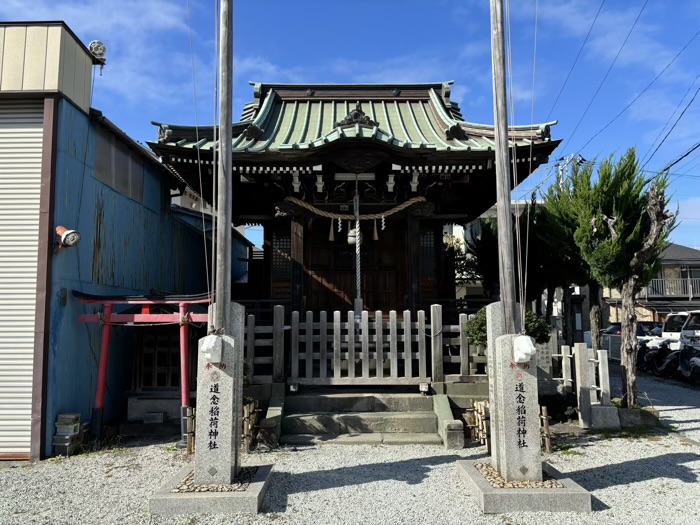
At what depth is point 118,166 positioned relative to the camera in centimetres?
945

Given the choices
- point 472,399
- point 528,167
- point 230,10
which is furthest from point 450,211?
point 230,10

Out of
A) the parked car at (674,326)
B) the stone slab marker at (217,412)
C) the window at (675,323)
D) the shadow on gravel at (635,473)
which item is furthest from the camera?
the window at (675,323)

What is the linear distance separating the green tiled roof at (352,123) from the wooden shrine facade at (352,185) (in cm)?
4

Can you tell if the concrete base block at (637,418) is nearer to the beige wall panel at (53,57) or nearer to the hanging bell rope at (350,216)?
the hanging bell rope at (350,216)

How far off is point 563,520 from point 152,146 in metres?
9.03

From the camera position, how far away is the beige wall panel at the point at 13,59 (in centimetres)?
746

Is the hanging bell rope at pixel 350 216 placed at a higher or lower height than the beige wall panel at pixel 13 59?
lower

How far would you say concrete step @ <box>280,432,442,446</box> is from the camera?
731 cm

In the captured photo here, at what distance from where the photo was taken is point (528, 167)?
10297 mm

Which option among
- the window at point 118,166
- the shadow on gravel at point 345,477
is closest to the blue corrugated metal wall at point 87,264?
the window at point 118,166

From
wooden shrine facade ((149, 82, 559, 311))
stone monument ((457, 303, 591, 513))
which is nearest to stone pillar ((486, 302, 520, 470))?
stone monument ((457, 303, 591, 513))

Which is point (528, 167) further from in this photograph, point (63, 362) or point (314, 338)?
point (63, 362)

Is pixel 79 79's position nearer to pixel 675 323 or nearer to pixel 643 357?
pixel 643 357

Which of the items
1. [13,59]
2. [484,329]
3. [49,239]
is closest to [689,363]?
[484,329]
